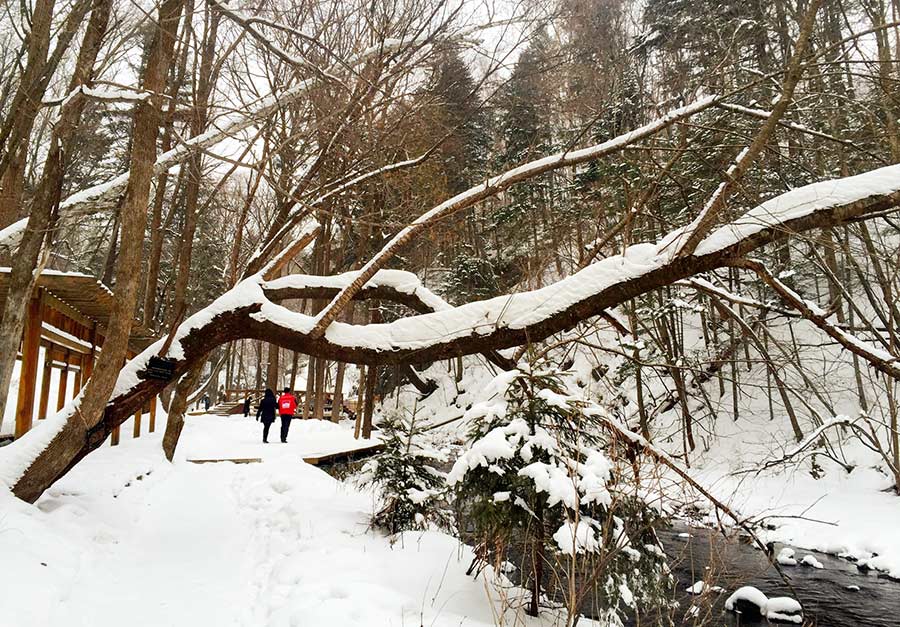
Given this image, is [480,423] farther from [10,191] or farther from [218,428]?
[218,428]

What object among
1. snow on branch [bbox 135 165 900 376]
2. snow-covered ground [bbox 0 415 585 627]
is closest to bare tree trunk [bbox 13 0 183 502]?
snow-covered ground [bbox 0 415 585 627]

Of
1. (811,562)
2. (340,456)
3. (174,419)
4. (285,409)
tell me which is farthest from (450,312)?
(285,409)

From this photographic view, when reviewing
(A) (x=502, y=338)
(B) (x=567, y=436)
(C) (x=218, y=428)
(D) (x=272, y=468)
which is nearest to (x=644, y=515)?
(B) (x=567, y=436)

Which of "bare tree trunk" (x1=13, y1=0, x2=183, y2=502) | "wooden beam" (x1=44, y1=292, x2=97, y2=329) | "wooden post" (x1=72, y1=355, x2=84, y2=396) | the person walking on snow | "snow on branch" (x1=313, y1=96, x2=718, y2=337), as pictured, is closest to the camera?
"snow on branch" (x1=313, y1=96, x2=718, y2=337)

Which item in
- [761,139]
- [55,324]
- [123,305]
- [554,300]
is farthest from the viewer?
[55,324]

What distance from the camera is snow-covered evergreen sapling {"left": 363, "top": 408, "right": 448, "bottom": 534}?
5750 millimetres

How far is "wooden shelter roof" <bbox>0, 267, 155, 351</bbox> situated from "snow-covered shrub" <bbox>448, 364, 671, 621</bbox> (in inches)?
162

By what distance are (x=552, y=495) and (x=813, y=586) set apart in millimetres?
5715

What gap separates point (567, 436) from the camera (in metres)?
4.13

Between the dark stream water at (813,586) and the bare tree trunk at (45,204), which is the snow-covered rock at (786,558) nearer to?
the dark stream water at (813,586)

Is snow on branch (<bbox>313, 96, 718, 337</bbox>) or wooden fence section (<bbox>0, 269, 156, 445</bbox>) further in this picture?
wooden fence section (<bbox>0, 269, 156, 445</bbox>)

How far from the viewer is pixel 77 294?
7.83 m

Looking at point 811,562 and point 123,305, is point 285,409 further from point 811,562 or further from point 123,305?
point 811,562

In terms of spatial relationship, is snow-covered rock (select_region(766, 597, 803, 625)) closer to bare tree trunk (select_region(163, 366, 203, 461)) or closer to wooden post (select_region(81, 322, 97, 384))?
bare tree trunk (select_region(163, 366, 203, 461))
